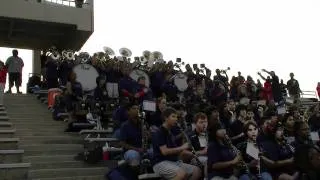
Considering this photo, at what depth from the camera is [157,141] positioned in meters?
6.89

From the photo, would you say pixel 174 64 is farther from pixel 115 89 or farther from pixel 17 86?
pixel 17 86

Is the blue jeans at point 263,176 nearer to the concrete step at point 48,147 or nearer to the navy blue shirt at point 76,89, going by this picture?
the concrete step at point 48,147

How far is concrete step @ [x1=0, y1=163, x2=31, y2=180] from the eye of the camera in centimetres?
721

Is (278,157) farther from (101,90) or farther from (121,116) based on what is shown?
(101,90)

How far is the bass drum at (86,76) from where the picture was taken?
11.7 metres

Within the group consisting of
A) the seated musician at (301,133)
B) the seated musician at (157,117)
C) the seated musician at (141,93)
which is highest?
the seated musician at (141,93)

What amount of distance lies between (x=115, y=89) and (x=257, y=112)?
3.55m

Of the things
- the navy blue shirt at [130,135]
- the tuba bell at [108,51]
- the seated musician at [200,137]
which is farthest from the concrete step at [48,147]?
the tuba bell at [108,51]

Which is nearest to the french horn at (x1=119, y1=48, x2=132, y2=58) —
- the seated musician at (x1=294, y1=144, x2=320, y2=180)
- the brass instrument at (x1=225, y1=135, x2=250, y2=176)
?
the brass instrument at (x1=225, y1=135, x2=250, y2=176)

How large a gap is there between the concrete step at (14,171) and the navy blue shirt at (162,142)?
1998 millimetres

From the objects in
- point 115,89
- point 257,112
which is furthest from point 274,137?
point 115,89

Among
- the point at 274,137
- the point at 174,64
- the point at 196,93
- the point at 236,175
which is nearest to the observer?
the point at 236,175

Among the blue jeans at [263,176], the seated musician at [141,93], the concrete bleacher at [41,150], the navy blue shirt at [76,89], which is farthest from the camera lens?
the navy blue shirt at [76,89]

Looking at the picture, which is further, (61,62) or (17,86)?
(17,86)
